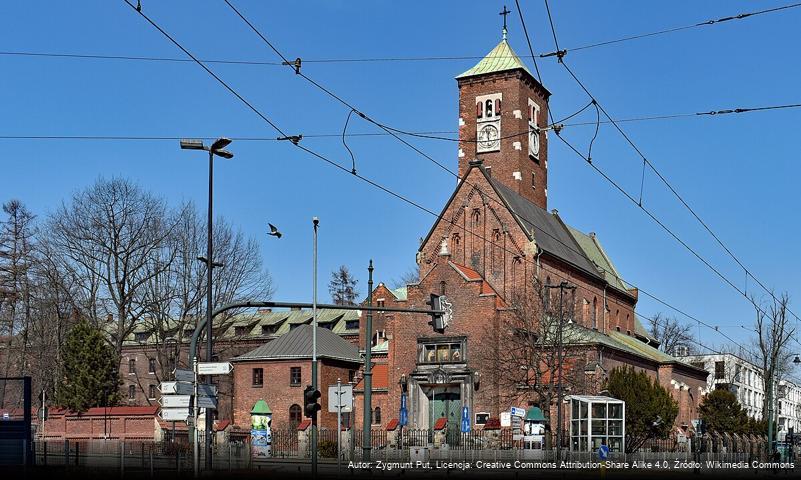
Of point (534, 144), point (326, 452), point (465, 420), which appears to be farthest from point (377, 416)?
point (534, 144)

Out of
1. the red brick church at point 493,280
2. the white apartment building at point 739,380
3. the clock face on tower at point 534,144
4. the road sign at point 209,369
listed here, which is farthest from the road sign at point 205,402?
the white apartment building at point 739,380

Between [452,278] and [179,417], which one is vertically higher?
[452,278]

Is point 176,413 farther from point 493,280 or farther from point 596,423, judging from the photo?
point 493,280

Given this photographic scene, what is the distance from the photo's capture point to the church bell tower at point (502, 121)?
259 feet

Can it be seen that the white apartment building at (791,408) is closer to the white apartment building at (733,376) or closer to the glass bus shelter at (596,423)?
the white apartment building at (733,376)

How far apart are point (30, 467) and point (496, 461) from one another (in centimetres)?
2288

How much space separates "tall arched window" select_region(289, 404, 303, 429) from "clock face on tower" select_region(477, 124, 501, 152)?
23538 millimetres

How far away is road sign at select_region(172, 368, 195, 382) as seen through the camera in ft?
82.3

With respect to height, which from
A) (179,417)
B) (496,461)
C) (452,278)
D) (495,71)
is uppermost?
(495,71)

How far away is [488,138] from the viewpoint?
8006 cm

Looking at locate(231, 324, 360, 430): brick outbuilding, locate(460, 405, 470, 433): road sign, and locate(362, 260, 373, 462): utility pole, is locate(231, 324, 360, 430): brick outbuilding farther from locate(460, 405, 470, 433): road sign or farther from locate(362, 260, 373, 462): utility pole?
locate(362, 260, 373, 462): utility pole

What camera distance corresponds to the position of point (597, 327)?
80.2 m

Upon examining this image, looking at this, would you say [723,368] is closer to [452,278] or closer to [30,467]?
[452,278]

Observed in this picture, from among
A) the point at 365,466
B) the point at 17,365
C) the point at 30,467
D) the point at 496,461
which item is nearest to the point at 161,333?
the point at 17,365
